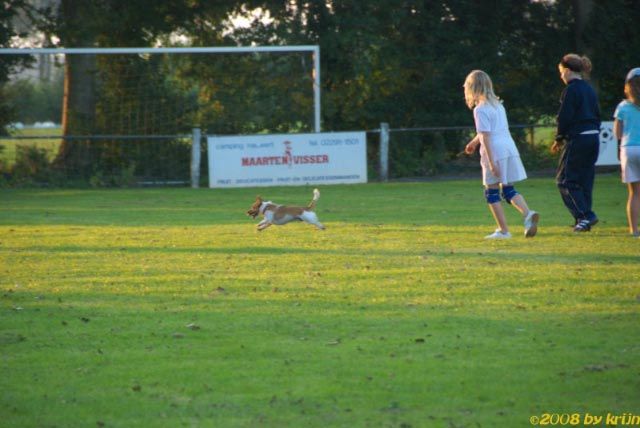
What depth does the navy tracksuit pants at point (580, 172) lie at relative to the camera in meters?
12.7

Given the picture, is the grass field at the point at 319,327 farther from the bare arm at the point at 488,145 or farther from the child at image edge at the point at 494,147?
the bare arm at the point at 488,145

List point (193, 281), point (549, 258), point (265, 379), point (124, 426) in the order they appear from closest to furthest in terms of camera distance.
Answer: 1. point (124, 426)
2. point (265, 379)
3. point (193, 281)
4. point (549, 258)

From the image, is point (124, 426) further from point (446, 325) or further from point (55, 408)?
point (446, 325)

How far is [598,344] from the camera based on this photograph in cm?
685

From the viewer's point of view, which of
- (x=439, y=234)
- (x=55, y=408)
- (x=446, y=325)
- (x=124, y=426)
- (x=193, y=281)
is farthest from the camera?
(x=439, y=234)

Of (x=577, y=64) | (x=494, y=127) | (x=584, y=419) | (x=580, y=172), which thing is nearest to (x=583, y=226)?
(x=580, y=172)

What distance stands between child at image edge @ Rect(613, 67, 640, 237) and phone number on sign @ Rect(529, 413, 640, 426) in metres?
7.30

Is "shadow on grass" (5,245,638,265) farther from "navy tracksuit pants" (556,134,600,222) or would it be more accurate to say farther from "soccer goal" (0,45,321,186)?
"soccer goal" (0,45,321,186)

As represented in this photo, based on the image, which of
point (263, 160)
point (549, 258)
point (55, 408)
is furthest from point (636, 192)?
point (263, 160)

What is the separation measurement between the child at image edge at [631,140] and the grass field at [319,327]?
1.95 ft

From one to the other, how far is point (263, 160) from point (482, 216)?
9.15m

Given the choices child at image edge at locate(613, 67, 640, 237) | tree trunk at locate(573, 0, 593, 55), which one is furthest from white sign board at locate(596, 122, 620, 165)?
child at image edge at locate(613, 67, 640, 237)

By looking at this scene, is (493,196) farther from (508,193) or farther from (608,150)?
(608,150)

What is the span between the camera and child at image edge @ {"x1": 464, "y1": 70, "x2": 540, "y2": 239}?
1222 cm
